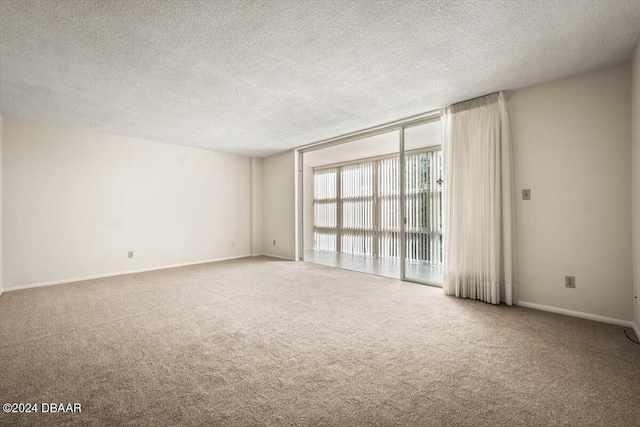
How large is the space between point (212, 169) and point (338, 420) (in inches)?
255

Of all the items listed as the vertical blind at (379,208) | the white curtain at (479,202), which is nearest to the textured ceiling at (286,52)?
the white curtain at (479,202)

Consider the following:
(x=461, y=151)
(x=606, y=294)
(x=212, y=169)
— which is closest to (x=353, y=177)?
(x=212, y=169)

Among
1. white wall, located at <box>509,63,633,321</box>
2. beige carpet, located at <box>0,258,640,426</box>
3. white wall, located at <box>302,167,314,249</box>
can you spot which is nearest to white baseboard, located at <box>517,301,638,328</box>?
white wall, located at <box>509,63,633,321</box>

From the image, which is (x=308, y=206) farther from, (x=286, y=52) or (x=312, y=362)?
A: (x=312, y=362)

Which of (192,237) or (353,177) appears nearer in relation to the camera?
(192,237)

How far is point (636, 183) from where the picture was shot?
8.98 ft

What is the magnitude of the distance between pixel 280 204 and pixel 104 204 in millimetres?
3673

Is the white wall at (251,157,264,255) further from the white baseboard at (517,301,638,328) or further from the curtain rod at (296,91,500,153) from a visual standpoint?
the white baseboard at (517,301,638,328)

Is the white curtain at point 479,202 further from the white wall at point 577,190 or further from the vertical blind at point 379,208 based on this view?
the vertical blind at point 379,208

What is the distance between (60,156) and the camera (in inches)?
195

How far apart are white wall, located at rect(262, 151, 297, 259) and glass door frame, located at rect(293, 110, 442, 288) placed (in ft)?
0.34

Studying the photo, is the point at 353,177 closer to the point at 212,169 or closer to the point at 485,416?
the point at 212,169

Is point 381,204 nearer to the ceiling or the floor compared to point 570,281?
nearer to the ceiling

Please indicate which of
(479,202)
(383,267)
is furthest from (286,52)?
(383,267)
